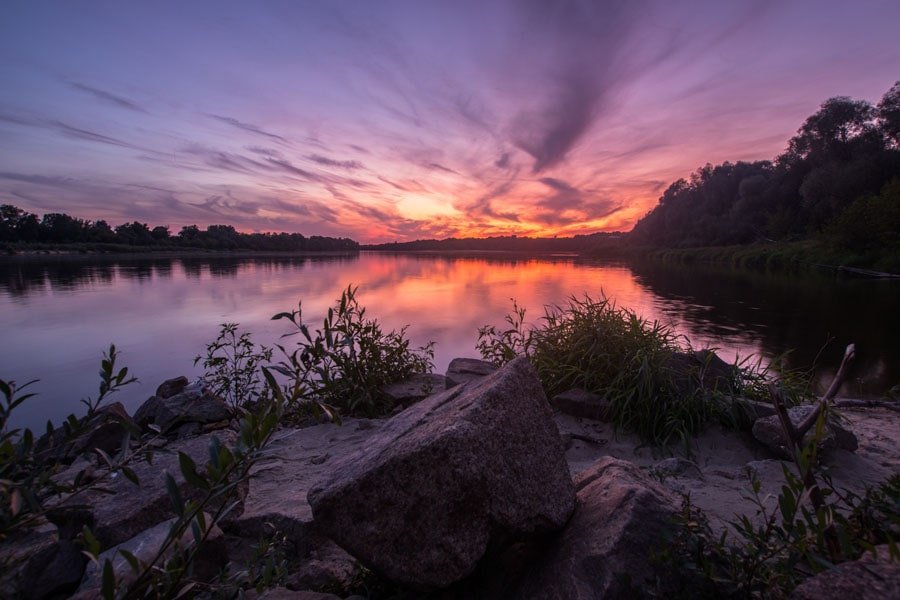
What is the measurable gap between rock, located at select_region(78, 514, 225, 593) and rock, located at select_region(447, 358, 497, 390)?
3.75 metres

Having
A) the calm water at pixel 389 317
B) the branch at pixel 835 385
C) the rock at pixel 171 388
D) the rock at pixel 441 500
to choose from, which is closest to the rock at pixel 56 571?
the rock at pixel 441 500

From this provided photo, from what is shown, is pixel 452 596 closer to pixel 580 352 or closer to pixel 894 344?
pixel 580 352

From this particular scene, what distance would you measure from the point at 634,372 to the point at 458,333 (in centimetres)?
834

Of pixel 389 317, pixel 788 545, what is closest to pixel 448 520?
pixel 788 545

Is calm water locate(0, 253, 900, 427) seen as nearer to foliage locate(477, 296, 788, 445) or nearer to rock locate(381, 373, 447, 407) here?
foliage locate(477, 296, 788, 445)

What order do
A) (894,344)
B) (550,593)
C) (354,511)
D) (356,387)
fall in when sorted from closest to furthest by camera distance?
(550,593) < (354,511) < (356,387) < (894,344)

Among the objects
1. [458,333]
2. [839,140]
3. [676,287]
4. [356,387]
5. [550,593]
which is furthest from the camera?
[839,140]

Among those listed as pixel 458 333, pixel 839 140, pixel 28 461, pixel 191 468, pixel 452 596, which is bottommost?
pixel 458 333

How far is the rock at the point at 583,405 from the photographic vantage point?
479 cm

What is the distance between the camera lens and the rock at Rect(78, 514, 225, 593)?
7.26 feet

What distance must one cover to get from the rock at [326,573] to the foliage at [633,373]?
3293 mm

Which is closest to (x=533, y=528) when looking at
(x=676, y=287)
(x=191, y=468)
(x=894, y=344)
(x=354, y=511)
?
(x=354, y=511)

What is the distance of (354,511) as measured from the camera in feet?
6.39

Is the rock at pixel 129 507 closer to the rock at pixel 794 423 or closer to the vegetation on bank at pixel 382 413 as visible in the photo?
the vegetation on bank at pixel 382 413
